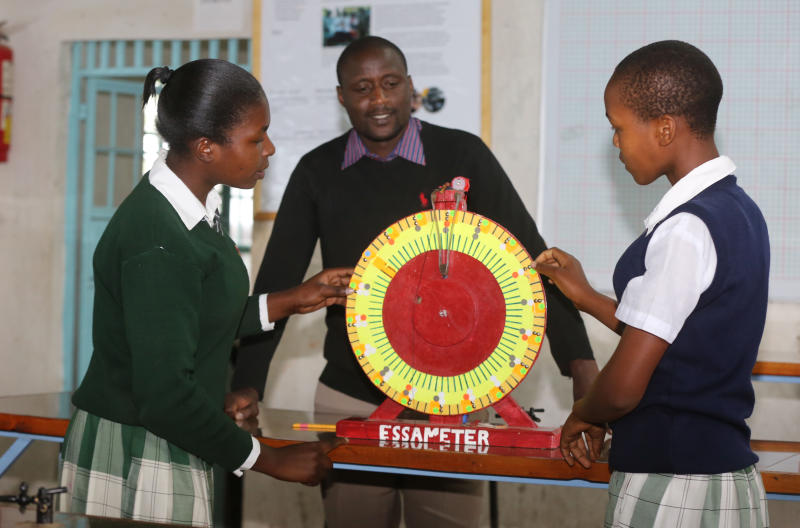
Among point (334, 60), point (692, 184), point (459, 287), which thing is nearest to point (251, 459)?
point (459, 287)

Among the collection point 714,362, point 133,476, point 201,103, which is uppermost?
point 201,103

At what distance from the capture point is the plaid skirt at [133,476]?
158cm

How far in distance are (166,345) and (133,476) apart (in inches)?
13.2

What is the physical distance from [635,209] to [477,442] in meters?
1.79

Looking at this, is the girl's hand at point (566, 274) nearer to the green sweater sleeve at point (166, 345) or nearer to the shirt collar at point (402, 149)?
the shirt collar at point (402, 149)

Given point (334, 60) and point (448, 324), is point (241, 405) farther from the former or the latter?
point (334, 60)

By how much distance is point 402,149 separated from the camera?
2.23m

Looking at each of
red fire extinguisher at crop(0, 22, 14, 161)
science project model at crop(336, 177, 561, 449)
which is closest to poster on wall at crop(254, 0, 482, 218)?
red fire extinguisher at crop(0, 22, 14, 161)

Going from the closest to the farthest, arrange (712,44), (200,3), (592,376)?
(592,376) → (712,44) → (200,3)

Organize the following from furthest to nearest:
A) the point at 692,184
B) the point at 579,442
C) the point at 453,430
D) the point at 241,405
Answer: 1. the point at 241,405
2. the point at 453,430
3. the point at 579,442
4. the point at 692,184

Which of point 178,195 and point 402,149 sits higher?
point 402,149

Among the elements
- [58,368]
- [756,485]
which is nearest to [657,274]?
[756,485]

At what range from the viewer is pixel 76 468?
1.64 m

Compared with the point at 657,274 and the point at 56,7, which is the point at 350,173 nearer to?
the point at 657,274
